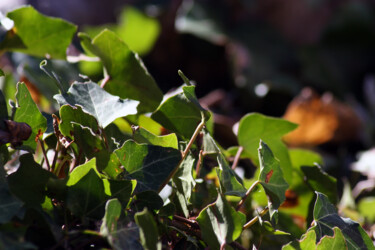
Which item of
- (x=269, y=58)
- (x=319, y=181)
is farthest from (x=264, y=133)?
(x=269, y=58)

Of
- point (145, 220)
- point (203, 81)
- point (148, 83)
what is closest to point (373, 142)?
point (203, 81)

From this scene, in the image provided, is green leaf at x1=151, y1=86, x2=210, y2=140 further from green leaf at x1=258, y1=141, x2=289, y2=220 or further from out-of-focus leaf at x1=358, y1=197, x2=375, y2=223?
out-of-focus leaf at x1=358, y1=197, x2=375, y2=223

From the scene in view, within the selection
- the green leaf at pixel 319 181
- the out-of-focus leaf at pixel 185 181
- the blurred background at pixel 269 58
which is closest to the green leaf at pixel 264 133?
the green leaf at pixel 319 181

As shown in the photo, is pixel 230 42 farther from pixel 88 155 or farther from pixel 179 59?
pixel 88 155

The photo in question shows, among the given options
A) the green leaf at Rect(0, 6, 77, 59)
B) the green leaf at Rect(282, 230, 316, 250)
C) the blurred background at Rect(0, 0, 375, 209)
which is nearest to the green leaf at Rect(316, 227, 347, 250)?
the green leaf at Rect(282, 230, 316, 250)

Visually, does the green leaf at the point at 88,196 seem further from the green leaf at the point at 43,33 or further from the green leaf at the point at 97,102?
the green leaf at the point at 43,33
